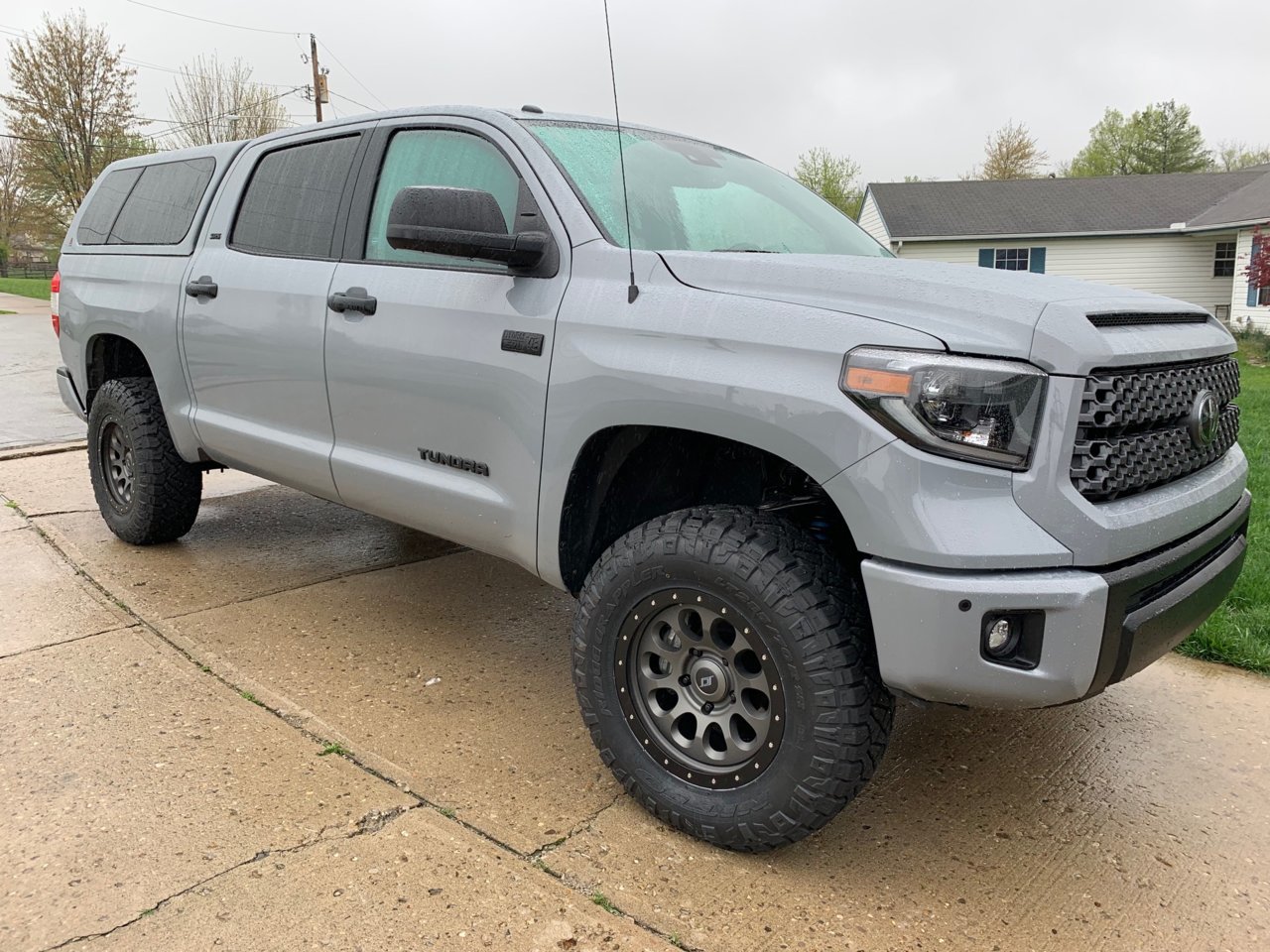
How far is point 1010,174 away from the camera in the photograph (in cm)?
5812

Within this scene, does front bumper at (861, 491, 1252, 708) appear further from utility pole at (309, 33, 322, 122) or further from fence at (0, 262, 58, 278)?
fence at (0, 262, 58, 278)

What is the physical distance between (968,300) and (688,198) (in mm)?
1283

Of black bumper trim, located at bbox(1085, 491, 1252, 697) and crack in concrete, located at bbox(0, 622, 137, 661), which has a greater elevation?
black bumper trim, located at bbox(1085, 491, 1252, 697)

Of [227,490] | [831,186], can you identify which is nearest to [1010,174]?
[831,186]

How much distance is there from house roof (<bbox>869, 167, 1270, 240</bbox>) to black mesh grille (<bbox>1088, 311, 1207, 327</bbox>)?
102 feet

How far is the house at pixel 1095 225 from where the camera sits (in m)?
30.4

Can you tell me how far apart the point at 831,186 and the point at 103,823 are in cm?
5020

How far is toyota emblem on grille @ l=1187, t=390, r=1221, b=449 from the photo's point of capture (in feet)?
8.38

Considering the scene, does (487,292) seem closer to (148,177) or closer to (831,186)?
(148,177)

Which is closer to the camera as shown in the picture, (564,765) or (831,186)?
(564,765)

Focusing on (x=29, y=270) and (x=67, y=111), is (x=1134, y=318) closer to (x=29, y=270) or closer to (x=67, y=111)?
(x=67, y=111)

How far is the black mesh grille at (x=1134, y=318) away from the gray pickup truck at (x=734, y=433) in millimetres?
11

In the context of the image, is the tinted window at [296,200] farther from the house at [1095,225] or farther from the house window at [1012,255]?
the house window at [1012,255]

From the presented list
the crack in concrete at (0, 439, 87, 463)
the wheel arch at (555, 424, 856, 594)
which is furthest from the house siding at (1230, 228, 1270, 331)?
the wheel arch at (555, 424, 856, 594)
